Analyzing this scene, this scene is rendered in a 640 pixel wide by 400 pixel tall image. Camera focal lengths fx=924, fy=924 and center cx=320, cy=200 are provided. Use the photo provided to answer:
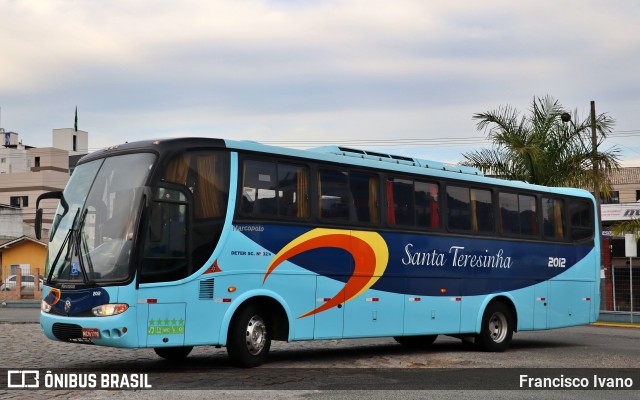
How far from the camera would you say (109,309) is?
42.2ft

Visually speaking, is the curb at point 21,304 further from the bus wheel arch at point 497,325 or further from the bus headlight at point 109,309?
the bus headlight at point 109,309

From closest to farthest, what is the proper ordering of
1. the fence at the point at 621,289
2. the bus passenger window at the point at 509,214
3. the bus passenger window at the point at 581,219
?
the bus passenger window at the point at 509,214
the bus passenger window at the point at 581,219
the fence at the point at 621,289

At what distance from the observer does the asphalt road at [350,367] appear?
11.5m

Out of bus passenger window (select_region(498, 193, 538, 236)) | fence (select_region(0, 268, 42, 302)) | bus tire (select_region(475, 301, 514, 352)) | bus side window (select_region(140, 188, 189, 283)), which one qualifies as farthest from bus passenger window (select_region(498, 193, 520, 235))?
fence (select_region(0, 268, 42, 302))

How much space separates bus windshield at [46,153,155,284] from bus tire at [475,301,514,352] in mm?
8700

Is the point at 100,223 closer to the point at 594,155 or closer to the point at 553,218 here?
the point at 553,218

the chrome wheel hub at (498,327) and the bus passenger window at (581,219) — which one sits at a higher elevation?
the bus passenger window at (581,219)

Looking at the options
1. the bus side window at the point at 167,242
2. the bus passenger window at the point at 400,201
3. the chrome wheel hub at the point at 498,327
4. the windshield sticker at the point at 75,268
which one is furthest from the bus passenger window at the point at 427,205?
the windshield sticker at the point at 75,268

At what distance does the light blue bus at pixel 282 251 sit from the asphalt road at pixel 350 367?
23.3 inches

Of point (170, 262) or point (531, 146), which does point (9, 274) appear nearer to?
point (531, 146)

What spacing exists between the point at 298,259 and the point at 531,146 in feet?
56.3

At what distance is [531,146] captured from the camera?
3059 cm

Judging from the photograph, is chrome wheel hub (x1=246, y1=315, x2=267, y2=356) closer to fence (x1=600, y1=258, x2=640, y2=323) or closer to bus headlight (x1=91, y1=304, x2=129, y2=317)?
Answer: bus headlight (x1=91, y1=304, x2=129, y2=317)

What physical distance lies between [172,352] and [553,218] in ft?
32.5
